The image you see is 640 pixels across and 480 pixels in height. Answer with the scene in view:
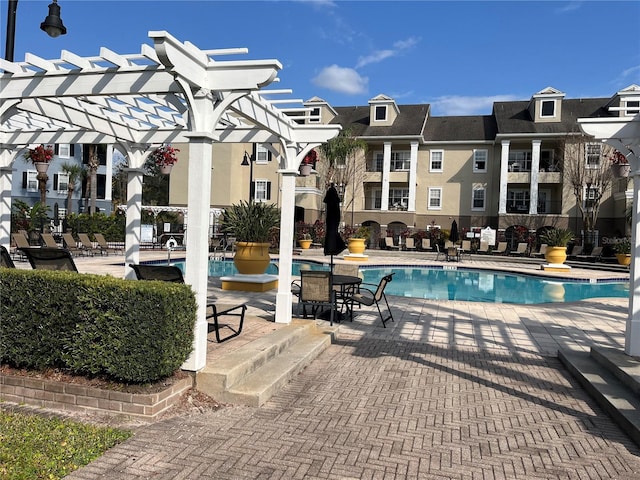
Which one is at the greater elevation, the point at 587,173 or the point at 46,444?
the point at 587,173

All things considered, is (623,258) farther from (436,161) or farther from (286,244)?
(286,244)

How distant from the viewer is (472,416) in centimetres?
418

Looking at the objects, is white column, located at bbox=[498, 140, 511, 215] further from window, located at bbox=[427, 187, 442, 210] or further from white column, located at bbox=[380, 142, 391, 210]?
white column, located at bbox=[380, 142, 391, 210]

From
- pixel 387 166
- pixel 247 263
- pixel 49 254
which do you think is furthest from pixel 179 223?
pixel 49 254

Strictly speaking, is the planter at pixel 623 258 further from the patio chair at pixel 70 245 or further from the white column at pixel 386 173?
the patio chair at pixel 70 245

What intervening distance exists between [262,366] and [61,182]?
1484 inches

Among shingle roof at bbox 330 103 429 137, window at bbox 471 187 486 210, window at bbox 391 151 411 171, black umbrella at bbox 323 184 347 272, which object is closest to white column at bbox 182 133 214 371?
black umbrella at bbox 323 184 347 272

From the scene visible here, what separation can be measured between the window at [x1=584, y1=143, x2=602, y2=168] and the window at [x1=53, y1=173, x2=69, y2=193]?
119ft

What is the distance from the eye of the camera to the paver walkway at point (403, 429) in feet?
10.4

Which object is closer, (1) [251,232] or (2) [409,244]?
(1) [251,232]

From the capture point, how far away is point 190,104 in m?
4.27

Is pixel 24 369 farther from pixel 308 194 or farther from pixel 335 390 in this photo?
pixel 308 194

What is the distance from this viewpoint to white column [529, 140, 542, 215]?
94.3 ft

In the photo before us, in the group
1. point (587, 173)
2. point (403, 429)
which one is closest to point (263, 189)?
point (587, 173)
